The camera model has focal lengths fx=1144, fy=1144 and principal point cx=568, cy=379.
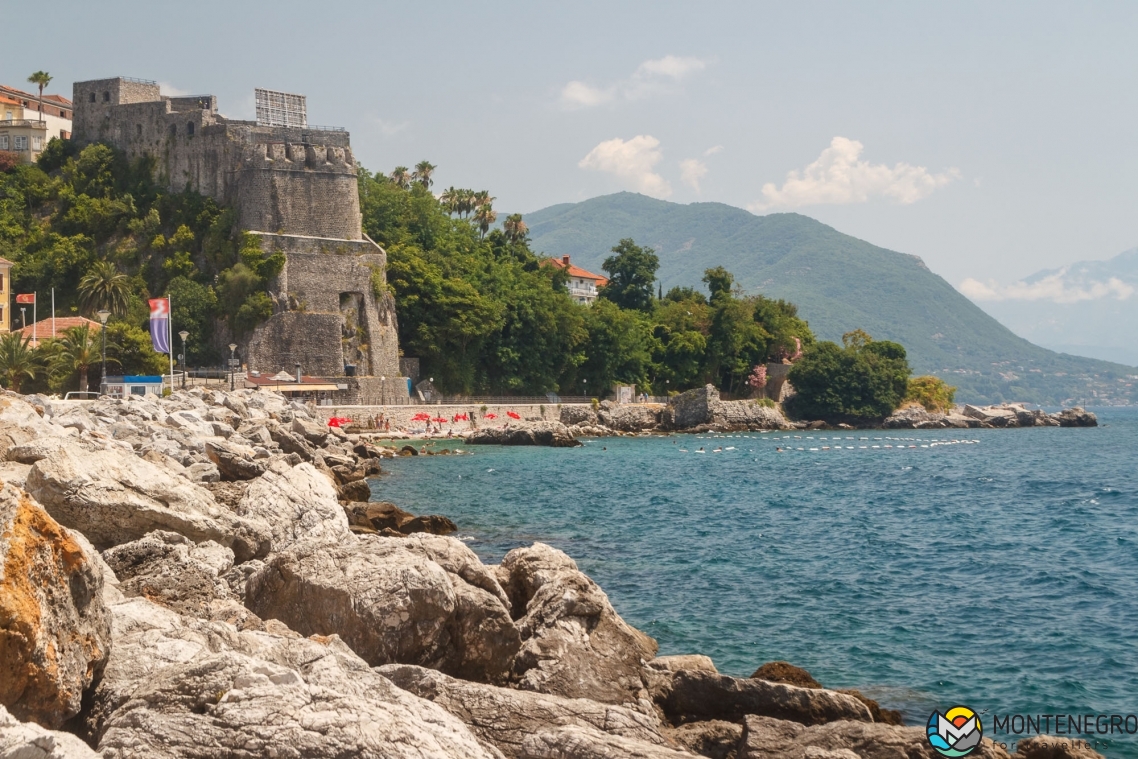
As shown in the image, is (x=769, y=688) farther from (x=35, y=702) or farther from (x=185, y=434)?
(x=185, y=434)

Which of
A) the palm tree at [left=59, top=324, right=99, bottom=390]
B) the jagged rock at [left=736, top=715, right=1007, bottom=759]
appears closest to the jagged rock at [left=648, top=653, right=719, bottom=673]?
the jagged rock at [left=736, top=715, right=1007, bottom=759]

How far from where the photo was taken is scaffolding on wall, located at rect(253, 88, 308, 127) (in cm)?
6273

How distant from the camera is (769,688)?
9.29 m

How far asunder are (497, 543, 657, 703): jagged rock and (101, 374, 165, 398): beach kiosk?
102 ft

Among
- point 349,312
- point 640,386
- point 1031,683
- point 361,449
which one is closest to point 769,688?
point 1031,683

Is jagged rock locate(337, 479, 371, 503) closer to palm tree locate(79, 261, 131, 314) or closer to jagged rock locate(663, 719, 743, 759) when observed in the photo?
jagged rock locate(663, 719, 743, 759)

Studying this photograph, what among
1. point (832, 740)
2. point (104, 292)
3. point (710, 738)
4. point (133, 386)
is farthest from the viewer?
point (104, 292)

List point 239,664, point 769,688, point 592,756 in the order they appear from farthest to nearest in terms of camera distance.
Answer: point 769,688 → point 592,756 → point 239,664

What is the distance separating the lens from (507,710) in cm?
788

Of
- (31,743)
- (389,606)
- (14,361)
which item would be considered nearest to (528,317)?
(14,361)

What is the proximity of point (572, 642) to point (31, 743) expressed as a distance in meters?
5.26

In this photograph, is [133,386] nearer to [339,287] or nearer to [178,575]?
[339,287]

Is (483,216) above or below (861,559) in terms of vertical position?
above

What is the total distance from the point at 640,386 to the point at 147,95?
112 ft
